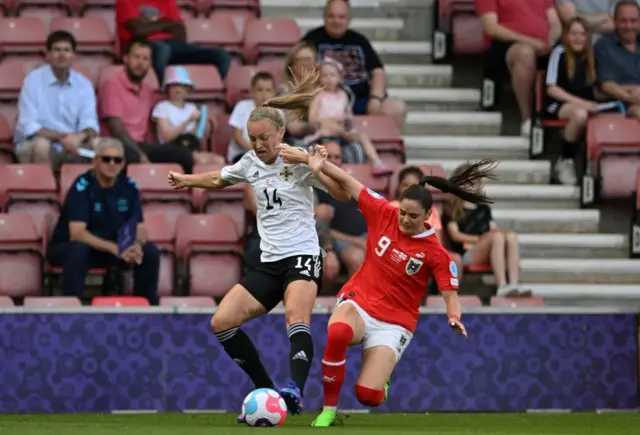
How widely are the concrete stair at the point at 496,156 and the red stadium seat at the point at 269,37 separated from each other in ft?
2.49

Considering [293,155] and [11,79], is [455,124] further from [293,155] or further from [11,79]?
[293,155]

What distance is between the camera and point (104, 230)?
11789 mm

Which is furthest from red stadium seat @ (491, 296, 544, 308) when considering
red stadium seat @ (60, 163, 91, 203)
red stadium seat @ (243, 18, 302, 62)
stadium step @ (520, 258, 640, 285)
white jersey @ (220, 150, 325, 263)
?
red stadium seat @ (243, 18, 302, 62)

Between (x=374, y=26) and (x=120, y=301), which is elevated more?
(x=374, y=26)

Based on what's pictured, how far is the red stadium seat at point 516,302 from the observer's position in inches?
465

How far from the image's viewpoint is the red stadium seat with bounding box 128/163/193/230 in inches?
497

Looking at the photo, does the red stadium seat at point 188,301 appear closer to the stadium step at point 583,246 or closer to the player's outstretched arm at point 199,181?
the player's outstretched arm at point 199,181

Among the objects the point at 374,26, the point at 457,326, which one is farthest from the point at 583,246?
the point at 457,326

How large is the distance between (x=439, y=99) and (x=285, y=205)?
20.2 ft

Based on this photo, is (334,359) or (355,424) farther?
(355,424)

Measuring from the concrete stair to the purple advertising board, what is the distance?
1.74 m

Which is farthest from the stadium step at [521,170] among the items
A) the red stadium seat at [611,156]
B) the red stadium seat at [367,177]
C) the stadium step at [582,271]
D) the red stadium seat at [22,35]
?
the red stadium seat at [22,35]

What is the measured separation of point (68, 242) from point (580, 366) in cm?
397

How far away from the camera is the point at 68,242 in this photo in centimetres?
1166
